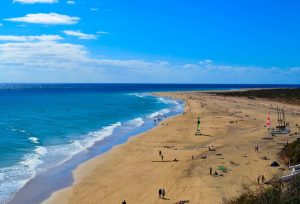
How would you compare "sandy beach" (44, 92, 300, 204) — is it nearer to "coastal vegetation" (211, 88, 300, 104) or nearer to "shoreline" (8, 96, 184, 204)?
"shoreline" (8, 96, 184, 204)

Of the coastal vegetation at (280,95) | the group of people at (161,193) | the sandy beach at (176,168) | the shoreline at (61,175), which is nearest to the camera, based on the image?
the group of people at (161,193)

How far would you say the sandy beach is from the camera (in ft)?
78.0

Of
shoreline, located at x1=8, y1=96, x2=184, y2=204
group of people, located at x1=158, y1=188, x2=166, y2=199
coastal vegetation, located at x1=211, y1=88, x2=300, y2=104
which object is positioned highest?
coastal vegetation, located at x1=211, y1=88, x2=300, y2=104

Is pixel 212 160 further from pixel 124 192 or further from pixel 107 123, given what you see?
pixel 107 123

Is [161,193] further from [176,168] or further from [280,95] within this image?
[280,95]

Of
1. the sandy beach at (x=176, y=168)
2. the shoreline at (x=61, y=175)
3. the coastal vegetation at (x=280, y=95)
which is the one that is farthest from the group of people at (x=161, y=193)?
the coastal vegetation at (x=280, y=95)

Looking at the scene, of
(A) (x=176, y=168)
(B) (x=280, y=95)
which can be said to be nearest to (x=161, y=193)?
(A) (x=176, y=168)

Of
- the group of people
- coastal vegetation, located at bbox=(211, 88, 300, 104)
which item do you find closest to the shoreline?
the group of people

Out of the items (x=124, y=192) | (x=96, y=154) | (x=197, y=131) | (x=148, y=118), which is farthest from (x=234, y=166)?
(x=148, y=118)

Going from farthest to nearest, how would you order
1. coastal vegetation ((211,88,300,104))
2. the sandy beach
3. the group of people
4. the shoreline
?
1. coastal vegetation ((211,88,300,104))
2. the shoreline
3. the sandy beach
4. the group of people

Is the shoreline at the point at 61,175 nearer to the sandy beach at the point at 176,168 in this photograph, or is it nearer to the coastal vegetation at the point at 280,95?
the sandy beach at the point at 176,168

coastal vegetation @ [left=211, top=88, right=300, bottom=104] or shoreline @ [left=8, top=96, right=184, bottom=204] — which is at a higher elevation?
coastal vegetation @ [left=211, top=88, right=300, bottom=104]

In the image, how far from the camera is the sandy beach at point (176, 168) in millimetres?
23781

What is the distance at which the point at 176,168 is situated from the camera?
1162 inches
